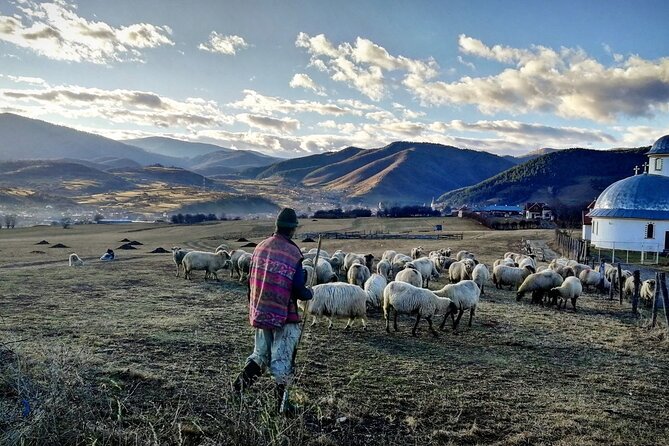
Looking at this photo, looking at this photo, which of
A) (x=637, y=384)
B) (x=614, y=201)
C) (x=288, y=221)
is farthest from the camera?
(x=614, y=201)

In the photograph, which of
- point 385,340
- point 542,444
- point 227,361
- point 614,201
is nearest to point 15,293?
point 227,361

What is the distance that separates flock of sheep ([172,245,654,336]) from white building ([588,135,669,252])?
20.2 meters

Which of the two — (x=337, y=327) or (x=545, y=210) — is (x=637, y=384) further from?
(x=545, y=210)

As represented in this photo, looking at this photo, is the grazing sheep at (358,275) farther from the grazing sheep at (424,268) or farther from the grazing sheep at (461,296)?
the grazing sheep at (461,296)

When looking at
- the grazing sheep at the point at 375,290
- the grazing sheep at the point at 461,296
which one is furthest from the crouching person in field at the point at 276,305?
the grazing sheep at the point at 375,290

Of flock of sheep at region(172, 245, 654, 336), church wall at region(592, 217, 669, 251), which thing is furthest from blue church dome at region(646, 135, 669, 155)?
flock of sheep at region(172, 245, 654, 336)

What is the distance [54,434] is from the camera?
3.62m

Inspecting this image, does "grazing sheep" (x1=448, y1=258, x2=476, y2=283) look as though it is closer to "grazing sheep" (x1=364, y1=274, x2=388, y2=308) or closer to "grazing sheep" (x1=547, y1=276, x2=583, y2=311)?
"grazing sheep" (x1=547, y1=276, x2=583, y2=311)

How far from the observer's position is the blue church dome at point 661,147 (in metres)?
43.7

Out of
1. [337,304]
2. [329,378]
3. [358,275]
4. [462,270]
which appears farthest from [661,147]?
[329,378]

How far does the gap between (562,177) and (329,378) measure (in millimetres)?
181651

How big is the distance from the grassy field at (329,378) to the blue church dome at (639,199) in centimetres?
2711

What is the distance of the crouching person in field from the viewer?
5.29m

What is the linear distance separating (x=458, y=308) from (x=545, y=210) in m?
92.3
